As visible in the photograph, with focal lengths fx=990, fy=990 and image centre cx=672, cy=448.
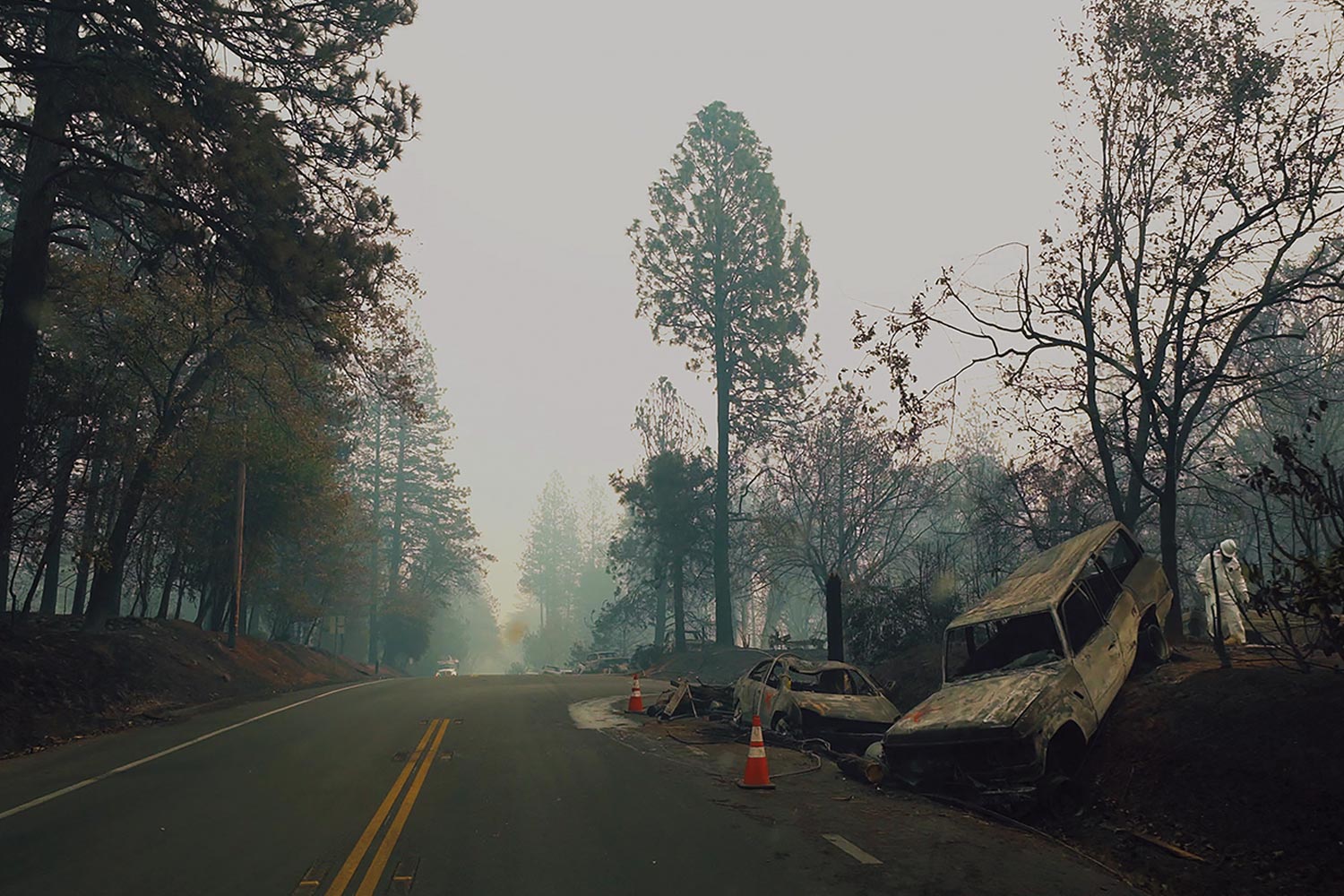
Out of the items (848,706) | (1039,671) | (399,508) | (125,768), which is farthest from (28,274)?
(399,508)

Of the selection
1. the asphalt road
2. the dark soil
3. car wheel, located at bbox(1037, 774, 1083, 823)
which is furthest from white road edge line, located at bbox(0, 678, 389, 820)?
the dark soil

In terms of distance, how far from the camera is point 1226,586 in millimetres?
13227

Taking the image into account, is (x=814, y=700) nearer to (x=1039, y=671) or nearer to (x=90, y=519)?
(x=1039, y=671)

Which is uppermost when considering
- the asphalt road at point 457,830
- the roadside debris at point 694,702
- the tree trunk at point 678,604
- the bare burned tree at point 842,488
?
the bare burned tree at point 842,488

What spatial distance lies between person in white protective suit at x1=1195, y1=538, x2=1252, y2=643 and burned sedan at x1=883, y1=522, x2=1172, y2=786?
60 cm

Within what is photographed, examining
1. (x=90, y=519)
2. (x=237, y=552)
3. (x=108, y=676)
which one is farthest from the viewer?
(x=237, y=552)

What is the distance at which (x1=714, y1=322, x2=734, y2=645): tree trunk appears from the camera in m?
39.5

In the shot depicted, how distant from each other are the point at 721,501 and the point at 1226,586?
28.3 meters

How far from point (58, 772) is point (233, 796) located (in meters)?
3.62

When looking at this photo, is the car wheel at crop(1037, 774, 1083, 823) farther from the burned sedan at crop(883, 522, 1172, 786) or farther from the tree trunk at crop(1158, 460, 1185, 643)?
the tree trunk at crop(1158, 460, 1185, 643)

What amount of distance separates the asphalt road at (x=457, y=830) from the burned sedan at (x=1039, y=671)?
701mm

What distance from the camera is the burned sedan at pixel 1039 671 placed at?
10.3 meters

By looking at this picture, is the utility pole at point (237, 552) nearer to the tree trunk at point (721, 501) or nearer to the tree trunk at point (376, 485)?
the tree trunk at point (721, 501)

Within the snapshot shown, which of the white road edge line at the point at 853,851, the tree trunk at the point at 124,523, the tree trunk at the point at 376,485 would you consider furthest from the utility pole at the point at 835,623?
the tree trunk at the point at 376,485
